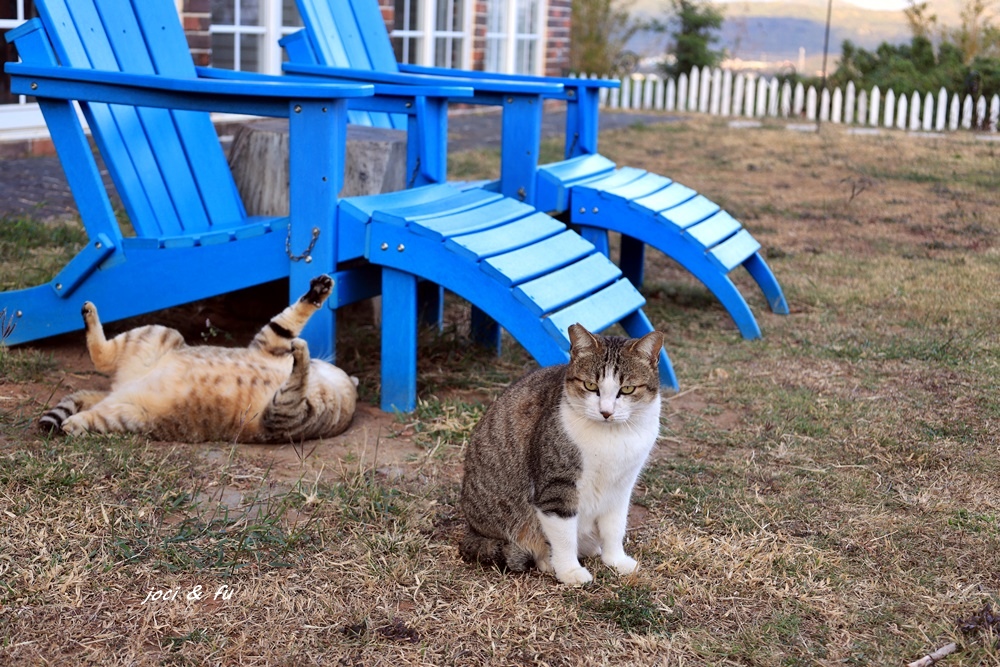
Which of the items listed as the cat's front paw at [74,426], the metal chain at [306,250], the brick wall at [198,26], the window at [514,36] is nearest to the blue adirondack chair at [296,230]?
the metal chain at [306,250]

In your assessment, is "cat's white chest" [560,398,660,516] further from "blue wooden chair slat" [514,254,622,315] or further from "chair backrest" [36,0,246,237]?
"chair backrest" [36,0,246,237]

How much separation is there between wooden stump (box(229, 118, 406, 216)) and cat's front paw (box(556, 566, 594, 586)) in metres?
2.51

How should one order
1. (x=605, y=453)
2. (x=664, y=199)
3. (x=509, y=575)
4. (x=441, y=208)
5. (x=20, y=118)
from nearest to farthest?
(x=605, y=453) → (x=509, y=575) → (x=441, y=208) → (x=664, y=199) → (x=20, y=118)

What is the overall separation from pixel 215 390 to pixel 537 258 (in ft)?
3.91

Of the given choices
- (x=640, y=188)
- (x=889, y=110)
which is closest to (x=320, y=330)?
(x=640, y=188)

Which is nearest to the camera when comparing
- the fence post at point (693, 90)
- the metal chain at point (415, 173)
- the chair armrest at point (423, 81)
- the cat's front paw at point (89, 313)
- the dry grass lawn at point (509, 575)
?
the dry grass lawn at point (509, 575)

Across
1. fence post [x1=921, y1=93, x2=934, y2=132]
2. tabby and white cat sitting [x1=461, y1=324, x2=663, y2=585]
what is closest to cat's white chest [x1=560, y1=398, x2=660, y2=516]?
tabby and white cat sitting [x1=461, y1=324, x2=663, y2=585]

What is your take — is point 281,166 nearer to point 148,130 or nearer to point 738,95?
point 148,130

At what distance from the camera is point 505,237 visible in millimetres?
3799

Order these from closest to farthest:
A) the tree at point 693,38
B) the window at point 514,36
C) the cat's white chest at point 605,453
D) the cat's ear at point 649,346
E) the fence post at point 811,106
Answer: the cat's white chest at point 605,453 < the cat's ear at point 649,346 < the window at point 514,36 < the fence post at point 811,106 < the tree at point 693,38

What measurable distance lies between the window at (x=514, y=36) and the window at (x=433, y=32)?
0.75 metres

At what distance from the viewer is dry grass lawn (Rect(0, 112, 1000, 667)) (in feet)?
7.52

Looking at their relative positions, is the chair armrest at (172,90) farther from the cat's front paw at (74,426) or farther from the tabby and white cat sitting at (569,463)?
the tabby and white cat sitting at (569,463)

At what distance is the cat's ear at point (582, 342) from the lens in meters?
2.58
